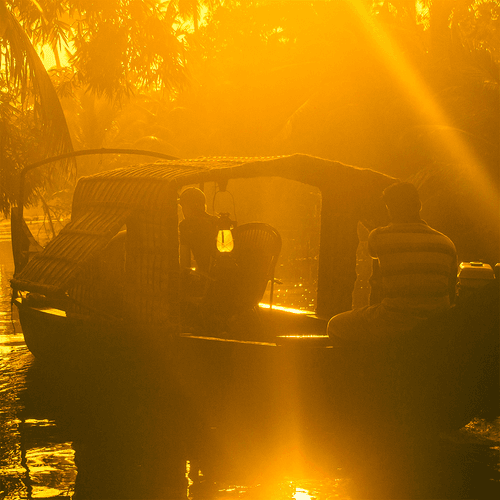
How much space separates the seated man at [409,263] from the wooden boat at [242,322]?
0.52 feet

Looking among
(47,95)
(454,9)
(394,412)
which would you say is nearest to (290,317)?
(394,412)

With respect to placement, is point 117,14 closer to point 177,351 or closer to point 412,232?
point 177,351

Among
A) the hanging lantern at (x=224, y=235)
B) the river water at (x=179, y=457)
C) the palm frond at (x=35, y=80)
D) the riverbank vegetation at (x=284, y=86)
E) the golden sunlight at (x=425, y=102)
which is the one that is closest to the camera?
the river water at (x=179, y=457)

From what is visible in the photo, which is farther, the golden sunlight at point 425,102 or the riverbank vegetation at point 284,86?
the golden sunlight at point 425,102

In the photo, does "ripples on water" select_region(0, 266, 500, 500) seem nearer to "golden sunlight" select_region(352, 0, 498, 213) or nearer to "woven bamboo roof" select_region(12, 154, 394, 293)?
"woven bamboo roof" select_region(12, 154, 394, 293)

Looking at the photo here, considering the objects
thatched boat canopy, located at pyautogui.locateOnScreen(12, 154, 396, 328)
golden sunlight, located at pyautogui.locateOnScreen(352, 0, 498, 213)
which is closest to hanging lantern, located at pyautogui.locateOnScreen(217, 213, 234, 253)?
thatched boat canopy, located at pyautogui.locateOnScreen(12, 154, 396, 328)

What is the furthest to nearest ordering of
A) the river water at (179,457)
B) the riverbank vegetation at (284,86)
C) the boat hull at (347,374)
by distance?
the riverbank vegetation at (284,86), the boat hull at (347,374), the river water at (179,457)

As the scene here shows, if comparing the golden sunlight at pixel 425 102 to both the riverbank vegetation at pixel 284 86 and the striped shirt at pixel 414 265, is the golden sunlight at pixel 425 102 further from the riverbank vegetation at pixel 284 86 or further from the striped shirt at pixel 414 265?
the striped shirt at pixel 414 265

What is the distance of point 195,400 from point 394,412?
5.61 feet

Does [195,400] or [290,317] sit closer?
[195,400]

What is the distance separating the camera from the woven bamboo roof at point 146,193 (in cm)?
639

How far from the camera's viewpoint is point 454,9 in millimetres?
21469

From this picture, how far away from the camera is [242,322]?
687cm

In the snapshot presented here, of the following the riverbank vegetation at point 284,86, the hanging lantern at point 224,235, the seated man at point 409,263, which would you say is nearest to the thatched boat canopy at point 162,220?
the hanging lantern at point 224,235
